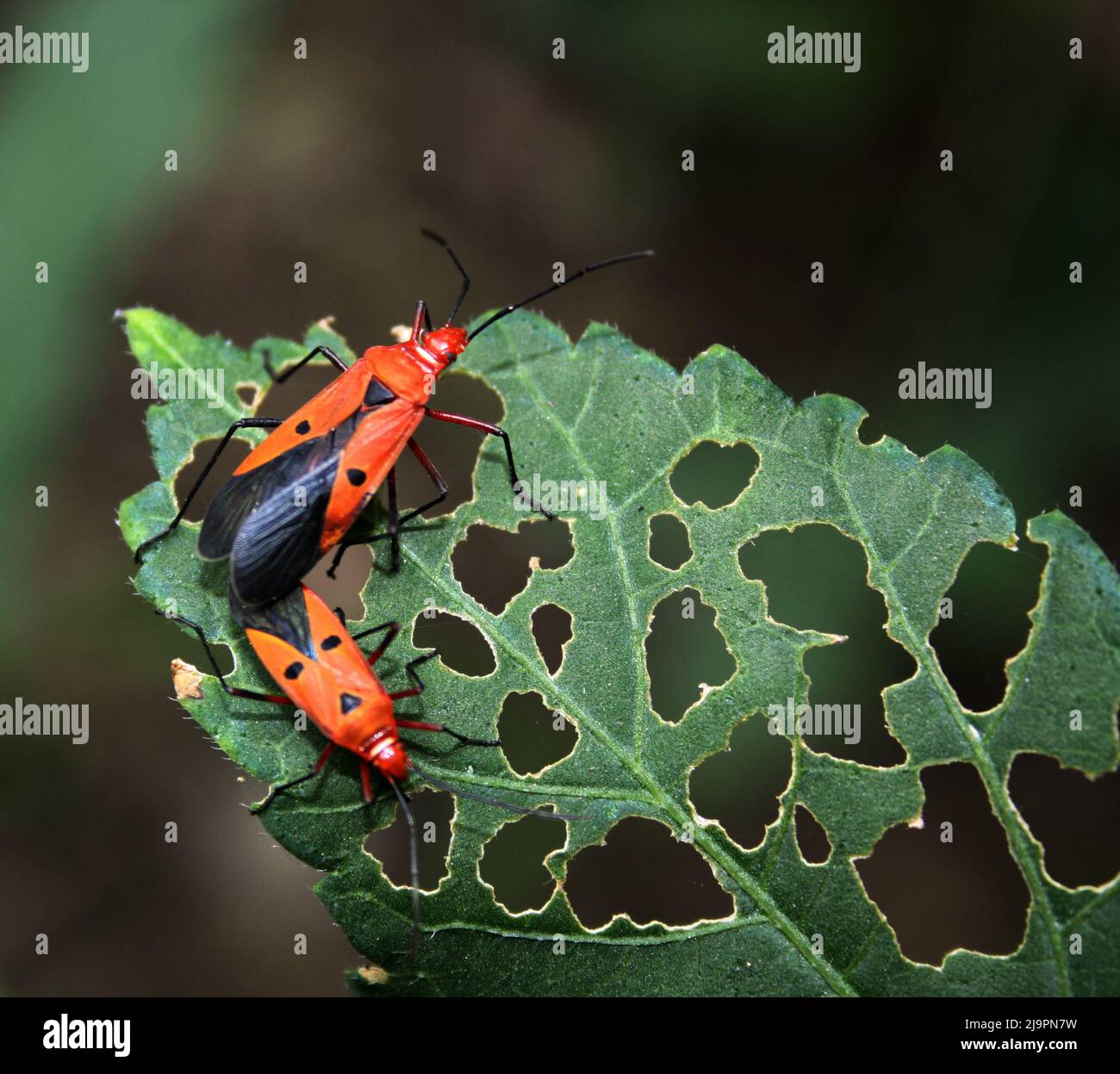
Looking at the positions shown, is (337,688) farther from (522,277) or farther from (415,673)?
(522,277)

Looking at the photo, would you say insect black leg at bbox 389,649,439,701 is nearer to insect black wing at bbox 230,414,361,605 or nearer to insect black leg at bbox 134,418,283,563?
insect black wing at bbox 230,414,361,605

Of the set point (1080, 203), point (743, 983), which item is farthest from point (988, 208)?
point (743, 983)

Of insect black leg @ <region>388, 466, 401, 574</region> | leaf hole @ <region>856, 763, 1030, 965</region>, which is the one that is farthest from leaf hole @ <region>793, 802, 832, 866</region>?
leaf hole @ <region>856, 763, 1030, 965</region>

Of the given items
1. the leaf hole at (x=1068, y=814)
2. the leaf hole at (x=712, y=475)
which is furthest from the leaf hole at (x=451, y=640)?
the leaf hole at (x=1068, y=814)

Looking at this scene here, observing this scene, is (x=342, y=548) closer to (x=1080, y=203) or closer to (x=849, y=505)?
(x=849, y=505)

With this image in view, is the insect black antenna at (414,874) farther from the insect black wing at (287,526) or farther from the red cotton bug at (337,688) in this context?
the insect black wing at (287,526)

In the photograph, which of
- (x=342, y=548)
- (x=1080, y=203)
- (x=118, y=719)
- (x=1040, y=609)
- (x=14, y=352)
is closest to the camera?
(x=1040, y=609)
